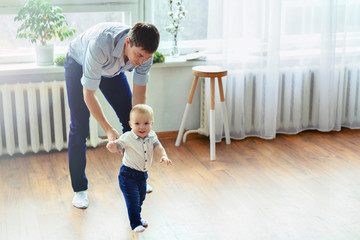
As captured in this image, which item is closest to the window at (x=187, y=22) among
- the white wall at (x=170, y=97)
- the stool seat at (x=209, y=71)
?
the white wall at (x=170, y=97)

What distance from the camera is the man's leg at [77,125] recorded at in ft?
8.57

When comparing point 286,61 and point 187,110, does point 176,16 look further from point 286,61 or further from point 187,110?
point 286,61

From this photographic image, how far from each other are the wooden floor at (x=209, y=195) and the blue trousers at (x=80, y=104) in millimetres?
258

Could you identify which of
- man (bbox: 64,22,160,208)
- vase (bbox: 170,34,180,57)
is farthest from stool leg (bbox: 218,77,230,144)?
man (bbox: 64,22,160,208)

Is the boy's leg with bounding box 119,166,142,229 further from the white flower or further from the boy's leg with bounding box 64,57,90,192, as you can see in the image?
the white flower

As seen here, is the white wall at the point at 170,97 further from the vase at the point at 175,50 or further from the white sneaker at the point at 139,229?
the white sneaker at the point at 139,229

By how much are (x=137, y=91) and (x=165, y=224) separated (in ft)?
2.18

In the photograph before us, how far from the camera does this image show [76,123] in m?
2.70

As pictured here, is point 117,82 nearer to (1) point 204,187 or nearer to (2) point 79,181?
(2) point 79,181

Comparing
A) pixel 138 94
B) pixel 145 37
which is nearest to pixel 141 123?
pixel 138 94

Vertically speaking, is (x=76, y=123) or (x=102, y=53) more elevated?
(x=102, y=53)

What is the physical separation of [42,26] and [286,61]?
5.70 feet

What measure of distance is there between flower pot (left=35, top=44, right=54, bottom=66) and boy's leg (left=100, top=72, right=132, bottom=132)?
978 millimetres

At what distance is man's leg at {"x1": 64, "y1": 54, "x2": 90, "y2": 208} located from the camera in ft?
8.57
